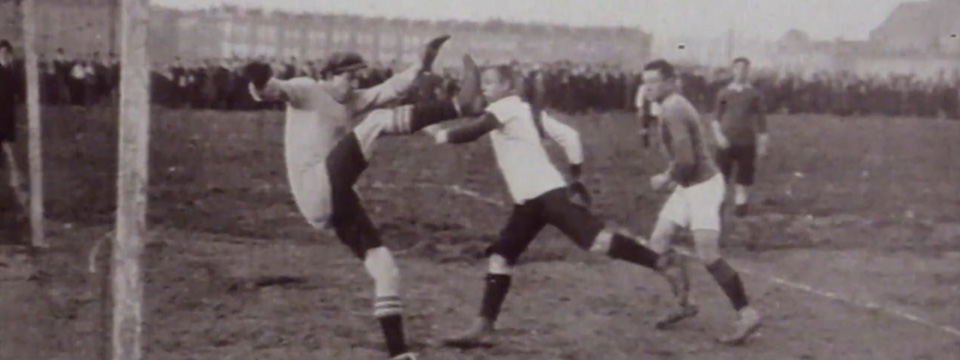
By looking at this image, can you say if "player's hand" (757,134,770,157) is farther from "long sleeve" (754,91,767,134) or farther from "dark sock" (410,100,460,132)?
"dark sock" (410,100,460,132)

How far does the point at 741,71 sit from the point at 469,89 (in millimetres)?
746

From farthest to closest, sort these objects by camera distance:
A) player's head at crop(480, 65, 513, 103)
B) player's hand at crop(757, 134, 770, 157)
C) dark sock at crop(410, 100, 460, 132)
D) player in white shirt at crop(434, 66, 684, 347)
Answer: player's hand at crop(757, 134, 770, 157) → player in white shirt at crop(434, 66, 684, 347) → player's head at crop(480, 65, 513, 103) → dark sock at crop(410, 100, 460, 132)

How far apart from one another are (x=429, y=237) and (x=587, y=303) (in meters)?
0.40

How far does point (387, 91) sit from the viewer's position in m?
2.46

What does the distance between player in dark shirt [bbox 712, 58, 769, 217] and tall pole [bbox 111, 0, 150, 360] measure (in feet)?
4.23

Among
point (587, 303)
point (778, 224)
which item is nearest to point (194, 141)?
point (587, 303)

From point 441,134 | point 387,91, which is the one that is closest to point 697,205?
point 441,134

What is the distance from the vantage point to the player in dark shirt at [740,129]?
283 centimetres

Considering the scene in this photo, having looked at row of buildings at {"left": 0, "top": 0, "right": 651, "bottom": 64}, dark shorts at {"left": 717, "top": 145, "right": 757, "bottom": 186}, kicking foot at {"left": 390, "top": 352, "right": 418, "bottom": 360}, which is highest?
row of buildings at {"left": 0, "top": 0, "right": 651, "bottom": 64}

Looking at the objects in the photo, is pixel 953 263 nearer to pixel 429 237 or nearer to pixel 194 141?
pixel 429 237

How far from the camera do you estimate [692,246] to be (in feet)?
10.1

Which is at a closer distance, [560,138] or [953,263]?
[560,138]

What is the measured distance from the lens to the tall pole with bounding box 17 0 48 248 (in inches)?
110

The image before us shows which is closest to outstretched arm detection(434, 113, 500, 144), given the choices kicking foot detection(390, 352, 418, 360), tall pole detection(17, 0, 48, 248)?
kicking foot detection(390, 352, 418, 360)
